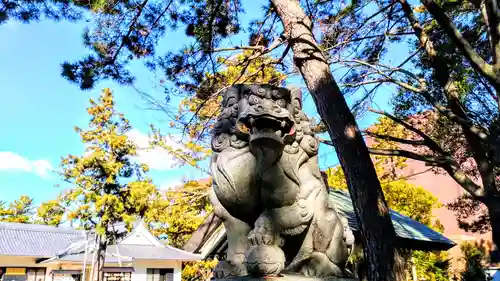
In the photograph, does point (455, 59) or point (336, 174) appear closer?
point (455, 59)

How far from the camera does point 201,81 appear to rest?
627 cm

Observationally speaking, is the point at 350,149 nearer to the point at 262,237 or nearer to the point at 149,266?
the point at 262,237

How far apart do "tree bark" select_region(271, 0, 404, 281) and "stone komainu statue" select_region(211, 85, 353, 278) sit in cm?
120

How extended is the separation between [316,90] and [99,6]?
2.84 metres

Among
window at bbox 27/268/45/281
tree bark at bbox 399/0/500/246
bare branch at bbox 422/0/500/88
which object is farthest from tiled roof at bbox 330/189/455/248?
window at bbox 27/268/45/281

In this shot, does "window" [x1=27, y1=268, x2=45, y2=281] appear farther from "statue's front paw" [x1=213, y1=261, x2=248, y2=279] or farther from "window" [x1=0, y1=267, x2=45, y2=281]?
"statue's front paw" [x1=213, y1=261, x2=248, y2=279]

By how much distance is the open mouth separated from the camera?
2383 millimetres

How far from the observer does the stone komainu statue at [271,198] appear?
7.59ft

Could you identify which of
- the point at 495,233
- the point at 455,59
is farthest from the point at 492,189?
the point at 455,59

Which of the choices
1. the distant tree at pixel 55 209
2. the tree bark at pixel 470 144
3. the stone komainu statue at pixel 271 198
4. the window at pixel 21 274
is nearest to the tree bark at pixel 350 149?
the stone komainu statue at pixel 271 198

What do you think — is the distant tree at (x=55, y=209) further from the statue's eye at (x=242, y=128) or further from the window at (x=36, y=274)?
the statue's eye at (x=242, y=128)

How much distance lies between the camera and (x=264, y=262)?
208 centimetres

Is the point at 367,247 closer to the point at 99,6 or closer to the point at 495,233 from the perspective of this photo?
the point at 495,233

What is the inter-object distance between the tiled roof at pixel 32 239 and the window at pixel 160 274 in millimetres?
4088
